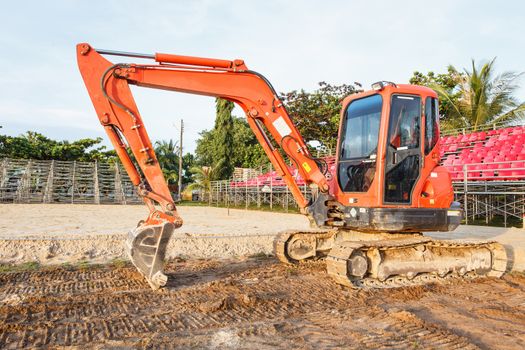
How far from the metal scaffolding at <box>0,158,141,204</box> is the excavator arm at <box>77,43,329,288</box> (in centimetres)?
2429

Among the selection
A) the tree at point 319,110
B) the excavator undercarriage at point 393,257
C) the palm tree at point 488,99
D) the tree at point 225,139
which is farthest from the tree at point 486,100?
the tree at point 225,139

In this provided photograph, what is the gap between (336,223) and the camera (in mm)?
6328

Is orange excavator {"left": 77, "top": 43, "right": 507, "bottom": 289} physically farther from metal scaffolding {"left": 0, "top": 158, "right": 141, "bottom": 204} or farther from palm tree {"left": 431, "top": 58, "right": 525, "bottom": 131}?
metal scaffolding {"left": 0, "top": 158, "right": 141, "bottom": 204}

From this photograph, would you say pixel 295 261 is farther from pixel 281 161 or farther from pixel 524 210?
pixel 524 210

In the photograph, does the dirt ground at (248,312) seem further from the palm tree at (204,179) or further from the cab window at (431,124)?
the palm tree at (204,179)

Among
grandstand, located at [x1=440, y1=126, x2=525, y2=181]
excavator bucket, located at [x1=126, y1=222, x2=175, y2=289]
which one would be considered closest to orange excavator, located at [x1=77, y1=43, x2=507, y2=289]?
excavator bucket, located at [x1=126, y1=222, x2=175, y2=289]

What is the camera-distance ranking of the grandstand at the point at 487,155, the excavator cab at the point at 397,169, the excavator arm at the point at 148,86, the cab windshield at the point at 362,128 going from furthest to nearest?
the grandstand at the point at 487,155
the cab windshield at the point at 362,128
the excavator cab at the point at 397,169
the excavator arm at the point at 148,86

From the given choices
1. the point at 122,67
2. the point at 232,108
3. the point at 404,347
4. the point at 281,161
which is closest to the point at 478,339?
the point at 404,347

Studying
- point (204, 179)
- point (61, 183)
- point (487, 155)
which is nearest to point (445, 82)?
point (487, 155)

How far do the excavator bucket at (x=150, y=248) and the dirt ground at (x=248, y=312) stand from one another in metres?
0.24

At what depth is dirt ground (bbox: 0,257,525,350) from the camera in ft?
12.3

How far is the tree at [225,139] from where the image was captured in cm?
4156

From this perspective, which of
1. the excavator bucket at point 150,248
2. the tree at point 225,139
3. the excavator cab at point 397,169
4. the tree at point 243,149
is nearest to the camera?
the excavator bucket at point 150,248

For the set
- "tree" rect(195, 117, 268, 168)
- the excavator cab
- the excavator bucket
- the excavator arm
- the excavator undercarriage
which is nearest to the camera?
the excavator bucket
